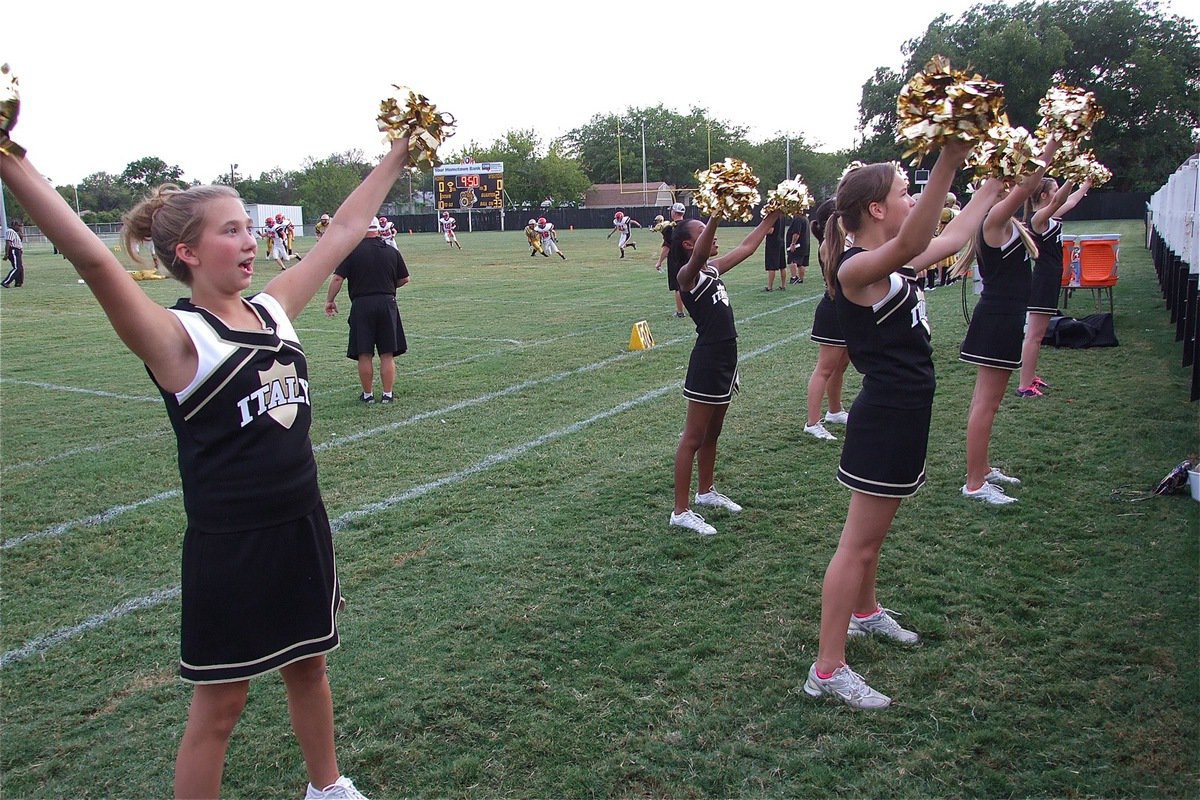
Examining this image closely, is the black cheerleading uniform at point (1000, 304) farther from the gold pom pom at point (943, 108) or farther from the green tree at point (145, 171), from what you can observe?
the green tree at point (145, 171)

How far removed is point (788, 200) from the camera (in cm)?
491

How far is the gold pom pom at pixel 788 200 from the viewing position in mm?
4801

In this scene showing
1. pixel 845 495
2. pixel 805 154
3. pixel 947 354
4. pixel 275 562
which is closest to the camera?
pixel 275 562

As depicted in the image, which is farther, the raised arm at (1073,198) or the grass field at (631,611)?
the raised arm at (1073,198)

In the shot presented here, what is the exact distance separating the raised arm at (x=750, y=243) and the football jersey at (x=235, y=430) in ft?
8.86

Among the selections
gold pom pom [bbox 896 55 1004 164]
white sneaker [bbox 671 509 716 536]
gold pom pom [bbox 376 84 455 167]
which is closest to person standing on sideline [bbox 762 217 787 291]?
white sneaker [bbox 671 509 716 536]

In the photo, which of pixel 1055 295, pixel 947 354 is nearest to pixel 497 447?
pixel 1055 295

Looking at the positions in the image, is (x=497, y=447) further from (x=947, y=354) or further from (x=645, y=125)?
(x=645, y=125)

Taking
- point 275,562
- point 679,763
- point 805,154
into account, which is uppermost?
point 805,154

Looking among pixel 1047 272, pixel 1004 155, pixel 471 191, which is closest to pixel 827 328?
pixel 1047 272

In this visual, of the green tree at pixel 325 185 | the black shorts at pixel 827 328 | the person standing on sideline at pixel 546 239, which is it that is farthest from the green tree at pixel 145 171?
the black shorts at pixel 827 328

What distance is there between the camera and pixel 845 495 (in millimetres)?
5570

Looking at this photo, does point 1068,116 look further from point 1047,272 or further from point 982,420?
point 1047,272

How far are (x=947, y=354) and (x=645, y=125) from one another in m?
96.8
